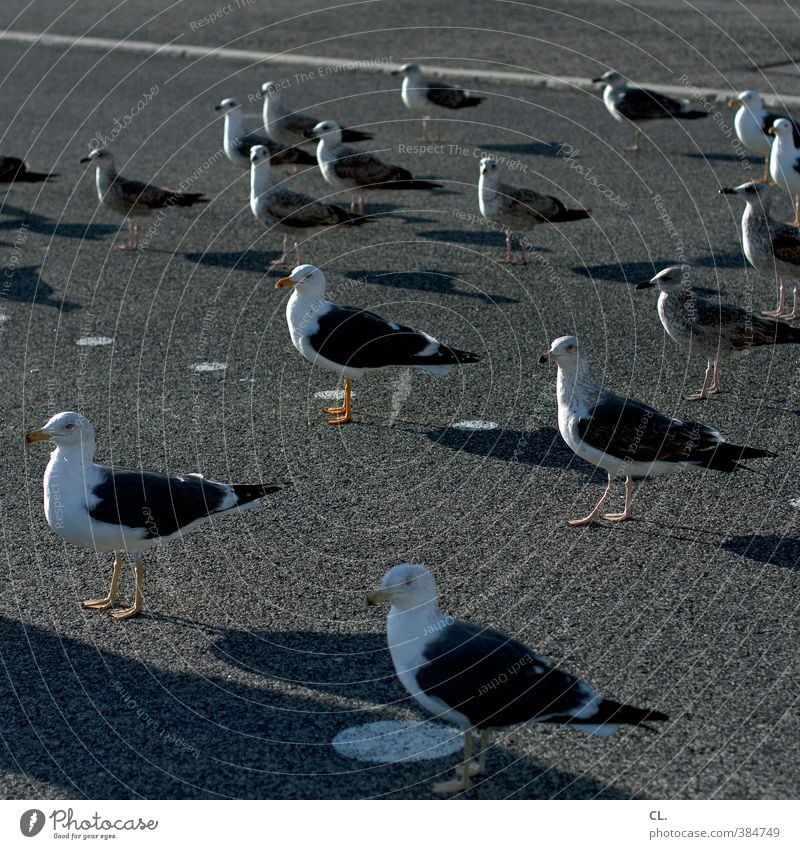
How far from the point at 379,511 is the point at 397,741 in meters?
2.66

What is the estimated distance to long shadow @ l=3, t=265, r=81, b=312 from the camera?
12703 mm

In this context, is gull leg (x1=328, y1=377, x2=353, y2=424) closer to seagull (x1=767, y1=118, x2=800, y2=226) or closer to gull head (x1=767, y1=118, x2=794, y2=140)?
seagull (x1=767, y1=118, x2=800, y2=226)

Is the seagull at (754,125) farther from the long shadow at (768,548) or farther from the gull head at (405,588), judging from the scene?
the gull head at (405,588)

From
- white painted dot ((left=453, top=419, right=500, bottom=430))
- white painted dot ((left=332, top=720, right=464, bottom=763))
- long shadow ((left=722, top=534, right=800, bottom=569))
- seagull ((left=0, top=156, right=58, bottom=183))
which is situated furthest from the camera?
seagull ((left=0, top=156, right=58, bottom=183))

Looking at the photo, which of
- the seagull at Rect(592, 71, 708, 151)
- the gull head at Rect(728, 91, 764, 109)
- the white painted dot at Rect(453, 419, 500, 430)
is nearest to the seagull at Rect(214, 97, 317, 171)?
the seagull at Rect(592, 71, 708, 151)

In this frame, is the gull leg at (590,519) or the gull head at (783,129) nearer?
the gull leg at (590,519)

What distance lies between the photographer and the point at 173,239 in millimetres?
14828

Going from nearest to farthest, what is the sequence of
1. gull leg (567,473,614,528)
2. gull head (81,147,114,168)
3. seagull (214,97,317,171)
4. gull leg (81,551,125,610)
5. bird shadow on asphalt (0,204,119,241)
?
1. gull leg (81,551,125,610)
2. gull leg (567,473,614,528)
3. gull head (81,147,114,168)
4. bird shadow on asphalt (0,204,119,241)
5. seagull (214,97,317,171)

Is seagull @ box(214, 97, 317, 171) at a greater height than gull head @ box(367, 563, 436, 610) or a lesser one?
greater

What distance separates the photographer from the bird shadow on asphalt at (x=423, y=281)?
12617mm

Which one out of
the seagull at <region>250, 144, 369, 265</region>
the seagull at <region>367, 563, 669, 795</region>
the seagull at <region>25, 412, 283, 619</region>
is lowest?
the seagull at <region>367, 563, 669, 795</region>

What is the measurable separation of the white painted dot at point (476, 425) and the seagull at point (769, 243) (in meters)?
3.49

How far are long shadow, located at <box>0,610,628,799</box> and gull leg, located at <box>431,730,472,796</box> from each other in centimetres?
7

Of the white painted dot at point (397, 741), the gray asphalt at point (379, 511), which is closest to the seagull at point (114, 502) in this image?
the gray asphalt at point (379, 511)
